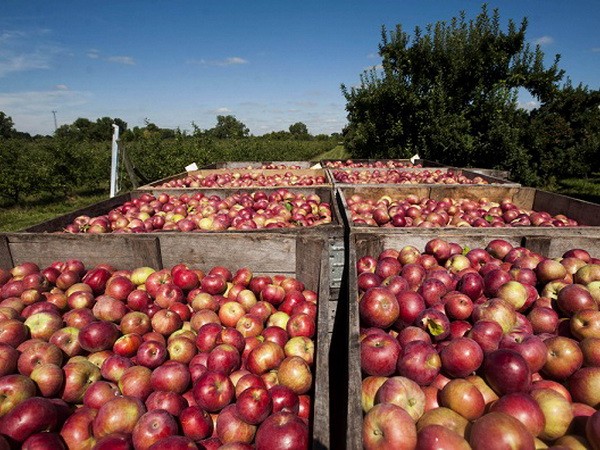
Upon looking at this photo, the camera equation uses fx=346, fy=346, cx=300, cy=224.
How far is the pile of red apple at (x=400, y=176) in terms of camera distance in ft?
25.1

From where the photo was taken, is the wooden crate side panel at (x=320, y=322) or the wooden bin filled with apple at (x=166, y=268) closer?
the wooden crate side panel at (x=320, y=322)

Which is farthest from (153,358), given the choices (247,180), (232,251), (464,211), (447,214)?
(247,180)

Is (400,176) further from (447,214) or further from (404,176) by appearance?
(447,214)

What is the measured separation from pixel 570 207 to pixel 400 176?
392 centimetres

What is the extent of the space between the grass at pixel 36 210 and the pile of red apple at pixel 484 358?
42.1 ft

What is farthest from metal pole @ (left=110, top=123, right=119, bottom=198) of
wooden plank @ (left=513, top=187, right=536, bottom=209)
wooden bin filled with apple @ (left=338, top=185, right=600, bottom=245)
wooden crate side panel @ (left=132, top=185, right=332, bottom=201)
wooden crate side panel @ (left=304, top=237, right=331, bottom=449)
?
wooden plank @ (left=513, top=187, right=536, bottom=209)

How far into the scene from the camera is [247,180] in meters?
7.98

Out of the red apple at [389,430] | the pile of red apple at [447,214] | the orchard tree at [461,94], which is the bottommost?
the red apple at [389,430]

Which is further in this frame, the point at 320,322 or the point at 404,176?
the point at 404,176

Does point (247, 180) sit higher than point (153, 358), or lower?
higher

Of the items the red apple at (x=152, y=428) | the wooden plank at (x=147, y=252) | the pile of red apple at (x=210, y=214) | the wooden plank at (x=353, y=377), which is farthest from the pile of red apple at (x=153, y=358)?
the pile of red apple at (x=210, y=214)

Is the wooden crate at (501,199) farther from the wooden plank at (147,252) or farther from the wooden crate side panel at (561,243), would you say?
the wooden plank at (147,252)

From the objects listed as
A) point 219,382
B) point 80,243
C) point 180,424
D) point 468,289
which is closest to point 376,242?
point 468,289

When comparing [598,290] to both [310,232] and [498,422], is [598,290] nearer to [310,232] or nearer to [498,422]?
[498,422]
